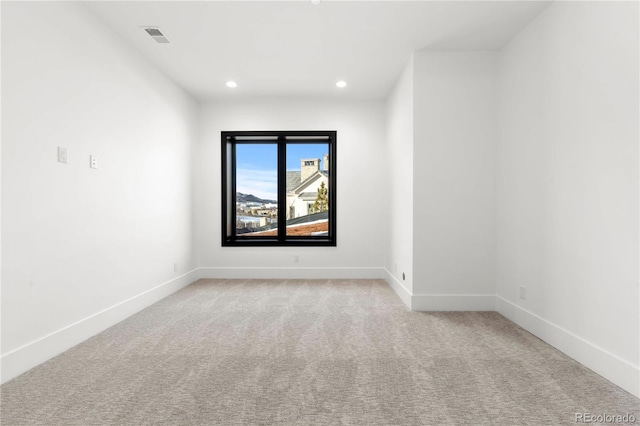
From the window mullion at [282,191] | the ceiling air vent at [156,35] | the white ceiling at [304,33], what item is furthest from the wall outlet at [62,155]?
the window mullion at [282,191]

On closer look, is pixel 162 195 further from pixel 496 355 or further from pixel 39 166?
pixel 496 355

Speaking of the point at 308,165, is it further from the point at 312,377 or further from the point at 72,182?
the point at 312,377

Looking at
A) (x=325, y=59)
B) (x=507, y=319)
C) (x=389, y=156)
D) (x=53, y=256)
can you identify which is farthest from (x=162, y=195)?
(x=507, y=319)

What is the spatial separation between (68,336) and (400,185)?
11.3 ft

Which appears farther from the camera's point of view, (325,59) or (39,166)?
(325,59)

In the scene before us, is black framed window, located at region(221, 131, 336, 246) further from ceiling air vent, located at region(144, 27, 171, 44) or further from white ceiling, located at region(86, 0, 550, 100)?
ceiling air vent, located at region(144, 27, 171, 44)

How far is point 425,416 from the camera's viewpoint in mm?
1717

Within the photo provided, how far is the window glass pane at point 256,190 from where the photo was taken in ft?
18.0

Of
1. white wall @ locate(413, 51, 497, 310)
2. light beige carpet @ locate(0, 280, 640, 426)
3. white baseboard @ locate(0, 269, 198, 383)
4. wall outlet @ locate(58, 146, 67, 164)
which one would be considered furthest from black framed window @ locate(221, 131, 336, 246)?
wall outlet @ locate(58, 146, 67, 164)

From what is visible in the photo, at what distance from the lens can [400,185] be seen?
13.8 ft

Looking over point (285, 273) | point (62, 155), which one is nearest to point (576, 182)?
point (62, 155)

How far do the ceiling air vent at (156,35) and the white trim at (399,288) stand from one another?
3.46 m

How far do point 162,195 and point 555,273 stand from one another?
3.97 meters

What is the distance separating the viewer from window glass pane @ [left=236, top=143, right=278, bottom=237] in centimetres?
549
